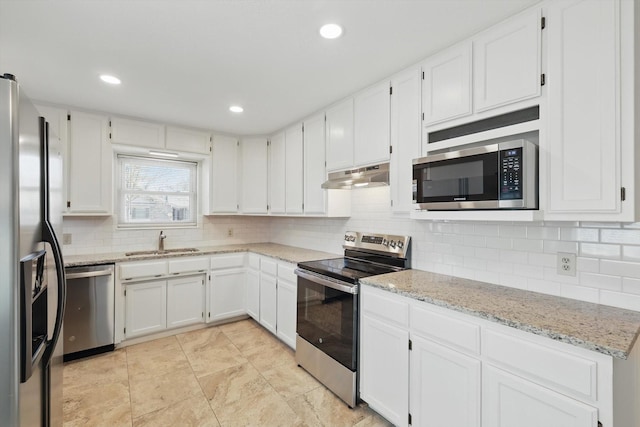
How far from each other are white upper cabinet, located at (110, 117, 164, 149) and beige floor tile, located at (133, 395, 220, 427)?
2.66 m

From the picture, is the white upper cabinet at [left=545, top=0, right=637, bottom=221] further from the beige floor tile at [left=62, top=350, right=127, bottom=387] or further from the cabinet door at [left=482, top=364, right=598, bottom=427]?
the beige floor tile at [left=62, top=350, right=127, bottom=387]

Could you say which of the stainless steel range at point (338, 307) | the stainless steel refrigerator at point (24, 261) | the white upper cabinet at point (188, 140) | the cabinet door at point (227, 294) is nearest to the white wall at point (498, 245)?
the stainless steel range at point (338, 307)

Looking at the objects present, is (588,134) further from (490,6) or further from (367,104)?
(367,104)

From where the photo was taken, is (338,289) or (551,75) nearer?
(551,75)

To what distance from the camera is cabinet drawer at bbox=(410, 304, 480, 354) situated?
1483mm

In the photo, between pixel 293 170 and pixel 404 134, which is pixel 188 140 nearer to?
pixel 293 170

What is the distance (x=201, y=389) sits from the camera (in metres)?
2.37

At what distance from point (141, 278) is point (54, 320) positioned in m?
1.88

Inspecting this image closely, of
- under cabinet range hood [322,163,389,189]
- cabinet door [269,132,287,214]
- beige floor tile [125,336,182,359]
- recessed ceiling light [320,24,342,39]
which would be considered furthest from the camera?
cabinet door [269,132,287,214]

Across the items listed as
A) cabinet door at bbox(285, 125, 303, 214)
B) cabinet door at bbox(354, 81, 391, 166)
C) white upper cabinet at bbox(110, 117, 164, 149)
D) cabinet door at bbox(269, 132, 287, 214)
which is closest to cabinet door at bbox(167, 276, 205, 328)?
cabinet door at bbox(269, 132, 287, 214)

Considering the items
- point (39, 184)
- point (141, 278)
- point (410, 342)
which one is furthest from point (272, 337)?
point (39, 184)

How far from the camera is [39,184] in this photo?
1157 mm

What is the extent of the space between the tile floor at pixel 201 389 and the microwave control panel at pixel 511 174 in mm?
1627

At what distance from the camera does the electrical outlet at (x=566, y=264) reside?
1.68m
